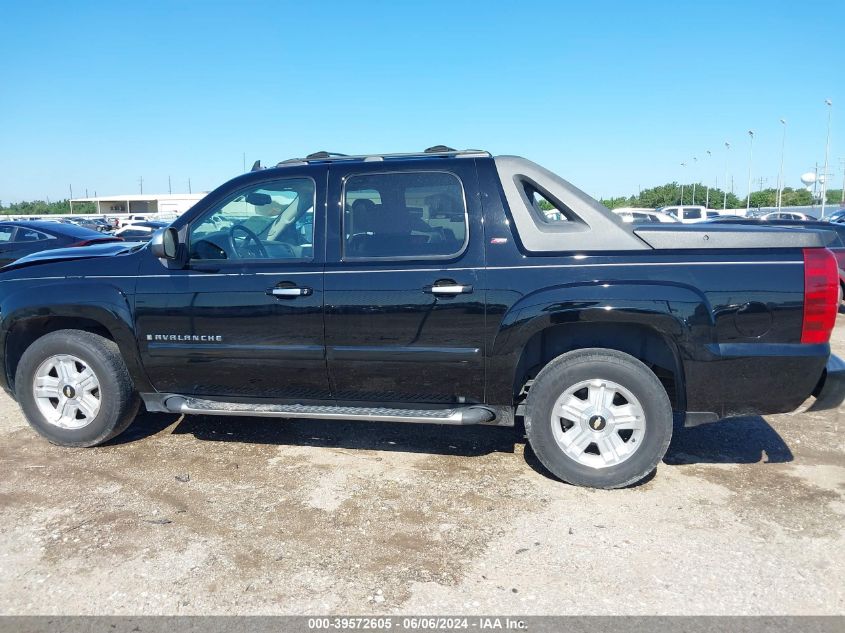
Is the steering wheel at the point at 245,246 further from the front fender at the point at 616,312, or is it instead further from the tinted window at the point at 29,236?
the tinted window at the point at 29,236

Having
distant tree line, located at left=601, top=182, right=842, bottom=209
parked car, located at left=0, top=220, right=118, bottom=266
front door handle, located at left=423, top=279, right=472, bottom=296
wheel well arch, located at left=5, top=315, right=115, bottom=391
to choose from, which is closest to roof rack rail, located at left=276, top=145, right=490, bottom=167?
front door handle, located at left=423, top=279, right=472, bottom=296

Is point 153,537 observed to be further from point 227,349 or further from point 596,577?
point 596,577

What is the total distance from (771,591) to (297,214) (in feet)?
10.7

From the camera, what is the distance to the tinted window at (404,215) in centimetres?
392

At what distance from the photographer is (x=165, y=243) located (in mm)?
4027

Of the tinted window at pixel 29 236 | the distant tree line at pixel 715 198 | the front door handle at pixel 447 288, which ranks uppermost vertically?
the distant tree line at pixel 715 198

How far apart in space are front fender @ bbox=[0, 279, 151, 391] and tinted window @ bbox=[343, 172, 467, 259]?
1.58 m

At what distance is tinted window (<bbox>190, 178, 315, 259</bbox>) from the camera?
4180 millimetres

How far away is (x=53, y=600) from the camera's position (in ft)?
9.23

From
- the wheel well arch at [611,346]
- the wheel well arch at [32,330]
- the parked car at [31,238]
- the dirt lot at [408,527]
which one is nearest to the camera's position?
the dirt lot at [408,527]

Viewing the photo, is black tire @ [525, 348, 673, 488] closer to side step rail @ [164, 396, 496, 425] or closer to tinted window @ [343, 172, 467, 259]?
side step rail @ [164, 396, 496, 425]

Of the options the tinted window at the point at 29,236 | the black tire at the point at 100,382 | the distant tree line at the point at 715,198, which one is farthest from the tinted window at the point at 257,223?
the distant tree line at the point at 715,198

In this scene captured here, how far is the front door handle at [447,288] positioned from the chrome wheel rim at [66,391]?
2.42 metres

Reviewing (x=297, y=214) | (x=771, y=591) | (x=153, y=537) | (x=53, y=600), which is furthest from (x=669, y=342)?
(x=53, y=600)
